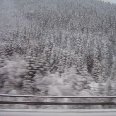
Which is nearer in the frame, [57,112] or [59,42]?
[57,112]

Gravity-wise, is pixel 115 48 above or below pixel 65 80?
Result: below

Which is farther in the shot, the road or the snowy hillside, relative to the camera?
the snowy hillside

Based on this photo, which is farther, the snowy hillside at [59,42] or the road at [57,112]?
the snowy hillside at [59,42]

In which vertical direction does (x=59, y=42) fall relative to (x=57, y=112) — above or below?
below

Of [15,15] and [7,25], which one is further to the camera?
[15,15]

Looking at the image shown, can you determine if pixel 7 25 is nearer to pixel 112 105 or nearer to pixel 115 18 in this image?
Answer: pixel 115 18

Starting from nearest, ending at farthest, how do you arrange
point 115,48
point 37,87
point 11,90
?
point 11,90
point 37,87
point 115,48

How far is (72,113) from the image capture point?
7.99 meters

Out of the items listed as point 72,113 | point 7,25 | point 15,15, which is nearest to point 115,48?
point 7,25

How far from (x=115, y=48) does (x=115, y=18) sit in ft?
124

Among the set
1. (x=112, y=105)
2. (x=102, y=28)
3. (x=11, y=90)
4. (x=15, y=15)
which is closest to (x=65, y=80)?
(x=11, y=90)

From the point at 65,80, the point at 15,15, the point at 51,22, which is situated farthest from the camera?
the point at 15,15

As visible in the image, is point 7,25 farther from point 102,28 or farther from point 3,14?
point 102,28

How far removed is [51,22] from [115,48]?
127 feet
